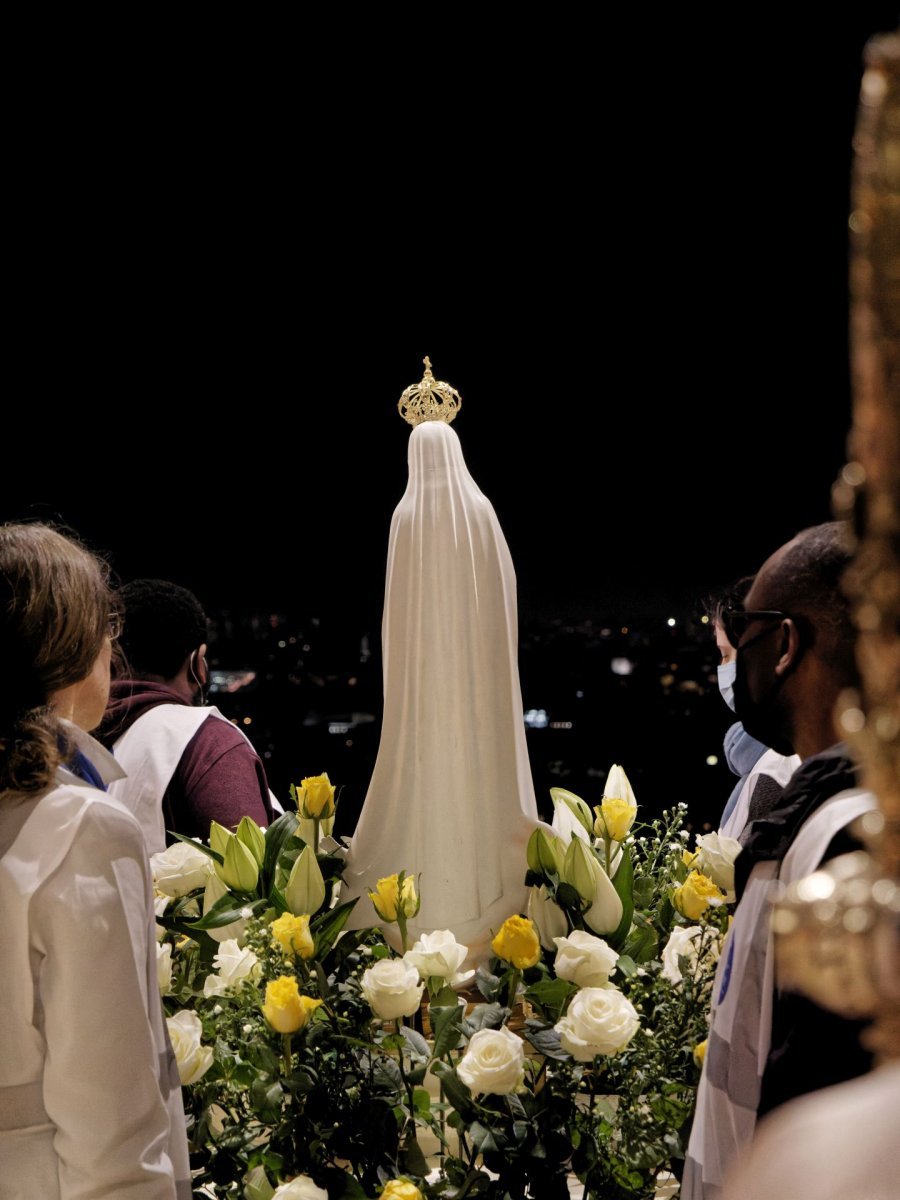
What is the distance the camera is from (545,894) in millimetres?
1475

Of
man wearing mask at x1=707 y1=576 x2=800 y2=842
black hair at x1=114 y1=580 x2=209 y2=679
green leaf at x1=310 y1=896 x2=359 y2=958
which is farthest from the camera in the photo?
black hair at x1=114 y1=580 x2=209 y2=679

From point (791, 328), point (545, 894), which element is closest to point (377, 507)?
point (791, 328)

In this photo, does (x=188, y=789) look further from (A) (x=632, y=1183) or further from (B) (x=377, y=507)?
(B) (x=377, y=507)

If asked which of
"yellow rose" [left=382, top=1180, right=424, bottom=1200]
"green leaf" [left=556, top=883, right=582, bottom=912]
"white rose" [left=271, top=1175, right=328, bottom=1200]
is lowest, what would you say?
"white rose" [left=271, top=1175, right=328, bottom=1200]

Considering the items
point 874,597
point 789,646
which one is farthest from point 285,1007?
point 874,597

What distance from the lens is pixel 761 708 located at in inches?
41.3

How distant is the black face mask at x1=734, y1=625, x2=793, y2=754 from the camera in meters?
1.03

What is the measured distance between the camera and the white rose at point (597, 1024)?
3.72 ft

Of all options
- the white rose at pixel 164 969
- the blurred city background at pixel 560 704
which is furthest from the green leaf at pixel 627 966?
the blurred city background at pixel 560 704

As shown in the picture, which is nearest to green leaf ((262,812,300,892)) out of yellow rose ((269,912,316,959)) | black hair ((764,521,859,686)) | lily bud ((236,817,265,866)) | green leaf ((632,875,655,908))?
lily bud ((236,817,265,866))

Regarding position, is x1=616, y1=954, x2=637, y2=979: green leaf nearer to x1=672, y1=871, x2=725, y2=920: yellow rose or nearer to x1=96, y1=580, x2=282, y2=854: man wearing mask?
x1=672, y1=871, x2=725, y2=920: yellow rose

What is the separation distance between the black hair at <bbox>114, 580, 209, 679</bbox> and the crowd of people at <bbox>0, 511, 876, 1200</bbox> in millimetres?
1073

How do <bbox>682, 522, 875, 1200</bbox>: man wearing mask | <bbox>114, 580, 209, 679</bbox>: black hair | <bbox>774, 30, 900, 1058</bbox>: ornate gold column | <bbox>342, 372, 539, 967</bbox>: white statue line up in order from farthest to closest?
<bbox>114, 580, 209, 679</bbox>: black hair < <bbox>342, 372, 539, 967</bbox>: white statue < <bbox>682, 522, 875, 1200</bbox>: man wearing mask < <bbox>774, 30, 900, 1058</bbox>: ornate gold column

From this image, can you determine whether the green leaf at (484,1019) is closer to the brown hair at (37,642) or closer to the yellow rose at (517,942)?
the yellow rose at (517,942)
